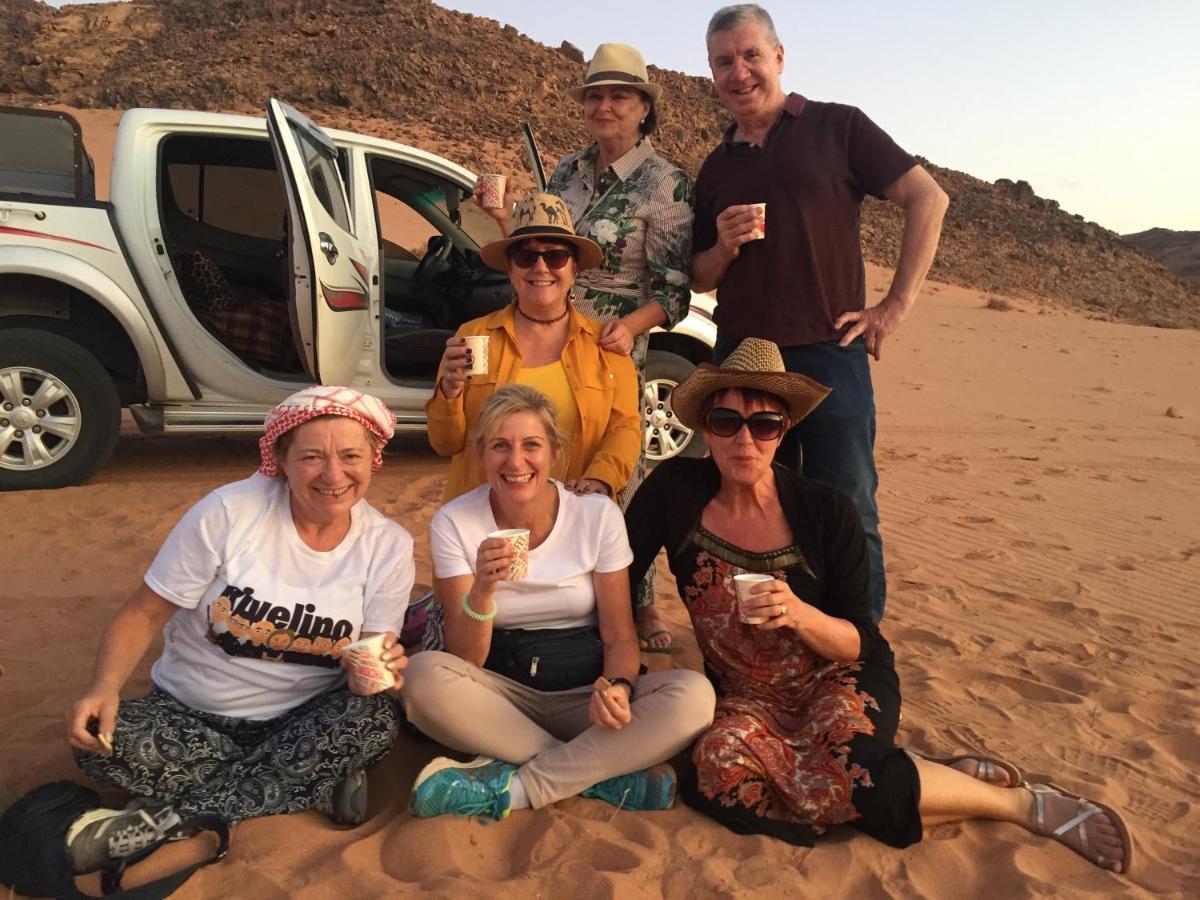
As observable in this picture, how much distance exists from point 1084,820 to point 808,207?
6.94ft

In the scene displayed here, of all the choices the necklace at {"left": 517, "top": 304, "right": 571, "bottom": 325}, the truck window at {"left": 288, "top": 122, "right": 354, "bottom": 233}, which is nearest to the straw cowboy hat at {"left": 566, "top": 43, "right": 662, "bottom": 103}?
the necklace at {"left": 517, "top": 304, "right": 571, "bottom": 325}

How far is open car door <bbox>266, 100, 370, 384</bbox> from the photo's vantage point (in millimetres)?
4789

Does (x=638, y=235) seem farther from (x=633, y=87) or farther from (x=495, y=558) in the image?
(x=495, y=558)

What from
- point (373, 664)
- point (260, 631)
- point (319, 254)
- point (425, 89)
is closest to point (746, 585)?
point (373, 664)

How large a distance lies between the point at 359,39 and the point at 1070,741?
37.0 meters

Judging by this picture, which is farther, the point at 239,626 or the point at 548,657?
the point at 548,657

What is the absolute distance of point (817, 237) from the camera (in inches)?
142

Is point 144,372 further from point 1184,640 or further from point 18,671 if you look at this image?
point 1184,640

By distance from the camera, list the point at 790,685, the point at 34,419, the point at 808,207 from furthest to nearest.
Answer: the point at 34,419, the point at 808,207, the point at 790,685

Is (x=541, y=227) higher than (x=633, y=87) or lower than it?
lower

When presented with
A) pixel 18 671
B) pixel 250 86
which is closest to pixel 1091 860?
pixel 18 671

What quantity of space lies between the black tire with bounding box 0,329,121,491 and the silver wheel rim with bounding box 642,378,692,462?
312 centimetres

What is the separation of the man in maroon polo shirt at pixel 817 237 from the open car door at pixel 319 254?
84.8 inches

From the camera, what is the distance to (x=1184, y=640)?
4.45 m
